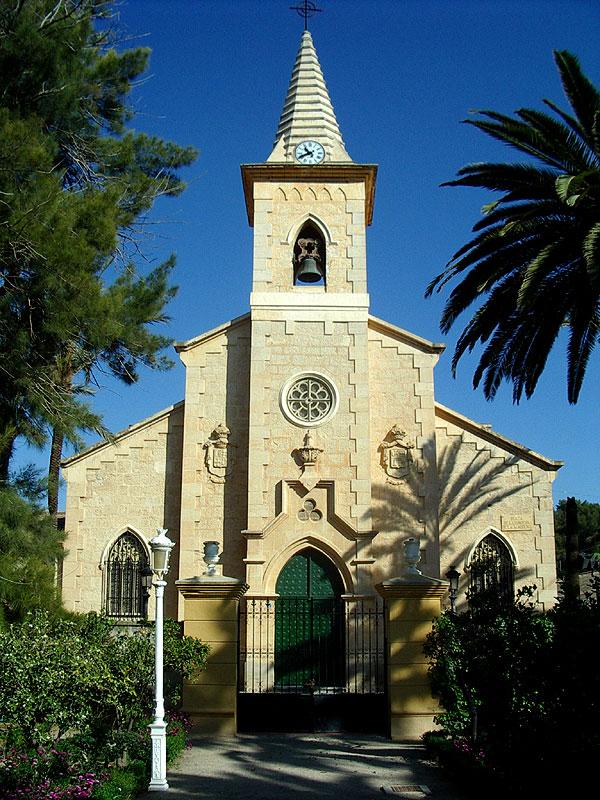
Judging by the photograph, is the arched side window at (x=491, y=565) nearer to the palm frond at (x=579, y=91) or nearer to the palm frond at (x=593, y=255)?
the palm frond at (x=593, y=255)

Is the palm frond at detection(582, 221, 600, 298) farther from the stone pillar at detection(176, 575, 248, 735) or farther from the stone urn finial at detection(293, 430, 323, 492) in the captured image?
the stone urn finial at detection(293, 430, 323, 492)

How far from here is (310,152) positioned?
24828 millimetres

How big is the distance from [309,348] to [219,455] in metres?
3.53

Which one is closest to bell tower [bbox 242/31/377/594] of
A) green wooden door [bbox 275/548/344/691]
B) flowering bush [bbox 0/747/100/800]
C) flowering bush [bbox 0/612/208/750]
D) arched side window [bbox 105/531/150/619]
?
green wooden door [bbox 275/548/344/691]

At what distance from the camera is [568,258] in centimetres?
1555

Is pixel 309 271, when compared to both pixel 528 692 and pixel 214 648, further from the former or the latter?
pixel 528 692

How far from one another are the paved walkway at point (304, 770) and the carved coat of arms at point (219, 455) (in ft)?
24.5

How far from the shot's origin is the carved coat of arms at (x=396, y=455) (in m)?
22.6

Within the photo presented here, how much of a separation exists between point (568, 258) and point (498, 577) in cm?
1008

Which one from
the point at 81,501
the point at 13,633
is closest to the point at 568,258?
the point at 13,633

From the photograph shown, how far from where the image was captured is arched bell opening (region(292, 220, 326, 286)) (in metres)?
Answer: 24.0

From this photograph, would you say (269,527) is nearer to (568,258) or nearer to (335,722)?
(335,722)

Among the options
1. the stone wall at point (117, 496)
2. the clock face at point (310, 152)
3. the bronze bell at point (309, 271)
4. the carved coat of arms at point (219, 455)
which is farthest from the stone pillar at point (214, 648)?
the clock face at point (310, 152)

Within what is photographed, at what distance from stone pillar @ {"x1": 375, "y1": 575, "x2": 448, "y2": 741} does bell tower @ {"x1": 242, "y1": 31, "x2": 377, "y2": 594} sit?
5033mm
